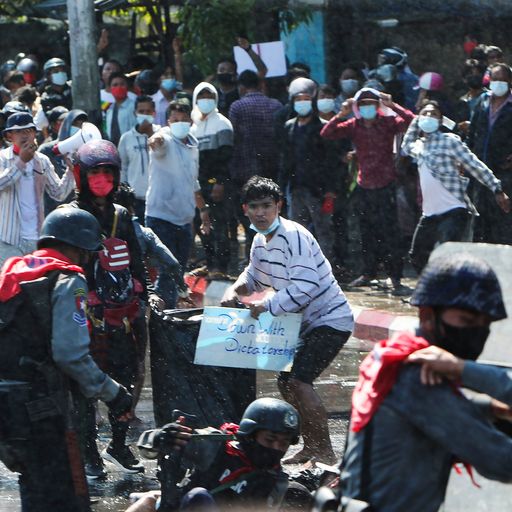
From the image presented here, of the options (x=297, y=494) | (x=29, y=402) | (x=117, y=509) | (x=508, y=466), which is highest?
(x=508, y=466)

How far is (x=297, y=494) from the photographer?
556cm

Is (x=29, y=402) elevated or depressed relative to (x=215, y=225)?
elevated

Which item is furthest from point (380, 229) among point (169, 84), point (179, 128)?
point (169, 84)

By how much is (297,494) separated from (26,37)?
1792 centimetres

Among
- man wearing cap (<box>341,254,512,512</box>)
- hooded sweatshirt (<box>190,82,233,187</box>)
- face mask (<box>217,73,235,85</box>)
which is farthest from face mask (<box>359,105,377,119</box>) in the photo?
man wearing cap (<box>341,254,512,512</box>)

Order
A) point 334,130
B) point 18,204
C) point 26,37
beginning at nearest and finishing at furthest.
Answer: point 18,204
point 334,130
point 26,37

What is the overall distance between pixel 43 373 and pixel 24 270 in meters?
0.43

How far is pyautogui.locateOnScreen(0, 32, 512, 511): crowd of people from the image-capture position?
11.7 feet

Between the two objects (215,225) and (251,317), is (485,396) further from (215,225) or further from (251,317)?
(215,225)

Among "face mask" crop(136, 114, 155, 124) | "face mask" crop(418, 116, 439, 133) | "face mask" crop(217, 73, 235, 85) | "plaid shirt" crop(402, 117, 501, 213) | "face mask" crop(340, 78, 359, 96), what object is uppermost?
"face mask" crop(217, 73, 235, 85)

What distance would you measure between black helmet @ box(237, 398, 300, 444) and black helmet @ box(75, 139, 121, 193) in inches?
89.3

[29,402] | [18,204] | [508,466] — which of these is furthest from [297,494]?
[18,204]

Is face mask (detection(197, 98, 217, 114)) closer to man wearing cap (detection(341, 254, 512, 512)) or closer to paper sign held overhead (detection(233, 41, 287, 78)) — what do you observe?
paper sign held overhead (detection(233, 41, 287, 78))

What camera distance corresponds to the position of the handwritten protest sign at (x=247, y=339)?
719cm
